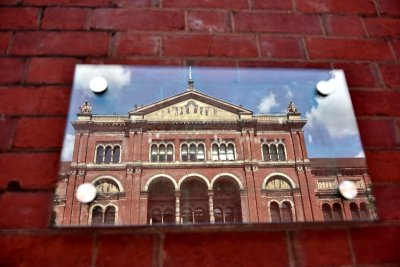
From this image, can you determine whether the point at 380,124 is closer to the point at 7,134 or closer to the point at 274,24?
the point at 274,24

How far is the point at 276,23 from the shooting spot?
1067 mm

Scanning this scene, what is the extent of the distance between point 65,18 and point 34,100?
29 cm

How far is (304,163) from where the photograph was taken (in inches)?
34.4

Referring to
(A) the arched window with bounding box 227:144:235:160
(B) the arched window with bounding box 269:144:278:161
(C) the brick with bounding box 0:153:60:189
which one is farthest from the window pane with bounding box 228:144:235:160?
(C) the brick with bounding box 0:153:60:189

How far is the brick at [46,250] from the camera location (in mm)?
703

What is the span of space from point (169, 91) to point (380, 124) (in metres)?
0.60

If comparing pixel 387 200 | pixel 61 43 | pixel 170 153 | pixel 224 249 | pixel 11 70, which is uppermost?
pixel 61 43

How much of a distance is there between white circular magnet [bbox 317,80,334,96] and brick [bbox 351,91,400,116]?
7cm

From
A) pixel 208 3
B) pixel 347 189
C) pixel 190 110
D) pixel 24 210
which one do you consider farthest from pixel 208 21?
pixel 24 210

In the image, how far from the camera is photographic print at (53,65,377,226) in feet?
2.58

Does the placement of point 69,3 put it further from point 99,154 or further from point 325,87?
point 325,87

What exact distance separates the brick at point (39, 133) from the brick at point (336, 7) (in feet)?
2.75

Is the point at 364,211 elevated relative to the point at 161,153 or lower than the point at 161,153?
lower

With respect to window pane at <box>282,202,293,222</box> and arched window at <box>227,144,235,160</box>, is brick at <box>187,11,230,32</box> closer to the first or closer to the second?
arched window at <box>227,144,235,160</box>
